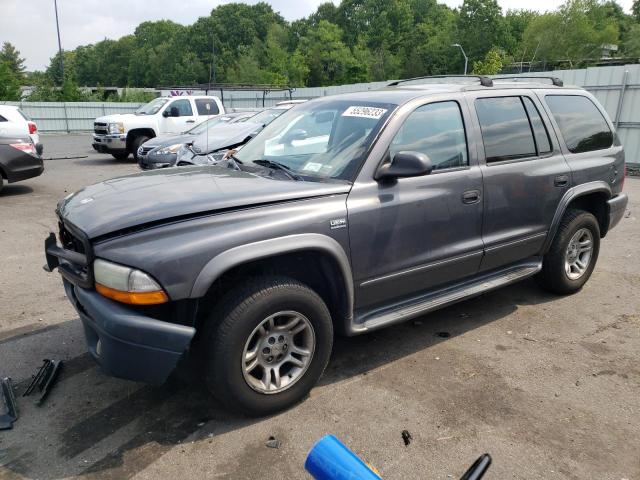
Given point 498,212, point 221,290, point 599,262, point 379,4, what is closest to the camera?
point 221,290

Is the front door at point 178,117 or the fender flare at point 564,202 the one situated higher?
the front door at point 178,117

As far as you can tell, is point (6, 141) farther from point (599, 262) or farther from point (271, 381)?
point (599, 262)

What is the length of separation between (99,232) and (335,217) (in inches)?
50.9

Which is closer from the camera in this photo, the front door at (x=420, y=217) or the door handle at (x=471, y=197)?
the front door at (x=420, y=217)

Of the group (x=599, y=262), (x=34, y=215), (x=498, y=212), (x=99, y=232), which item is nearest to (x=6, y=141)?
(x=34, y=215)

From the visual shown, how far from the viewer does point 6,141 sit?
9547mm

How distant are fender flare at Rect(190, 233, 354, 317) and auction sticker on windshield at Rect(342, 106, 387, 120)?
102 centimetres

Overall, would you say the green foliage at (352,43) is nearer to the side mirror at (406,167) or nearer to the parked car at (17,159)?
the parked car at (17,159)

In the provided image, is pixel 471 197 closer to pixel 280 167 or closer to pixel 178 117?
pixel 280 167

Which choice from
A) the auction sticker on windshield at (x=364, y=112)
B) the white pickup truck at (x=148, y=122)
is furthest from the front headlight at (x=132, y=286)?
the white pickup truck at (x=148, y=122)

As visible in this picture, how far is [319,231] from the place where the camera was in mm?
3039

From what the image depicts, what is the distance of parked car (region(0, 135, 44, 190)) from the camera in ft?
31.4

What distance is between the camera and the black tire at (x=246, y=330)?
278cm

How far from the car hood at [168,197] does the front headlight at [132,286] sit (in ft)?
0.75
